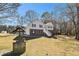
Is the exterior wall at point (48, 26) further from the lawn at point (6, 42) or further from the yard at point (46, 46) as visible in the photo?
the lawn at point (6, 42)

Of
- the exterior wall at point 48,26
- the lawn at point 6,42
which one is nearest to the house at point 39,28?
the exterior wall at point 48,26

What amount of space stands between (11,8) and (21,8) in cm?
8

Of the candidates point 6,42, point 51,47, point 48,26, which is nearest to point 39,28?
point 48,26

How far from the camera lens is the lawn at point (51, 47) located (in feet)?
5.61

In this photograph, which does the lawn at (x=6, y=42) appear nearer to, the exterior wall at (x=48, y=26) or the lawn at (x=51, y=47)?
the lawn at (x=51, y=47)

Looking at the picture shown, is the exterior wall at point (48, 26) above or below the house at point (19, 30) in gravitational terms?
above

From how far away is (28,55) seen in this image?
5.60 ft

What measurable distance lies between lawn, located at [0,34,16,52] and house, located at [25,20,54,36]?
138mm

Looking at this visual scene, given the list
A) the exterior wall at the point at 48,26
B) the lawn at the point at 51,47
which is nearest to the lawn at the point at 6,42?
the lawn at the point at 51,47

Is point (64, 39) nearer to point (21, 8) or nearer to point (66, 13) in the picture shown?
point (66, 13)

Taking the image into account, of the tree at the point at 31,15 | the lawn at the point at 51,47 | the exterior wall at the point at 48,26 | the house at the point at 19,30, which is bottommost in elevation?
the lawn at the point at 51,47

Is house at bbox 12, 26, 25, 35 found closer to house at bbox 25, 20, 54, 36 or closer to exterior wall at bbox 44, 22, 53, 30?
house at bbox 25, 20, 54, 36

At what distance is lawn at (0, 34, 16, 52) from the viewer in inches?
67.1

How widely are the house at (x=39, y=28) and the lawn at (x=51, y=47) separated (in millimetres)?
50
